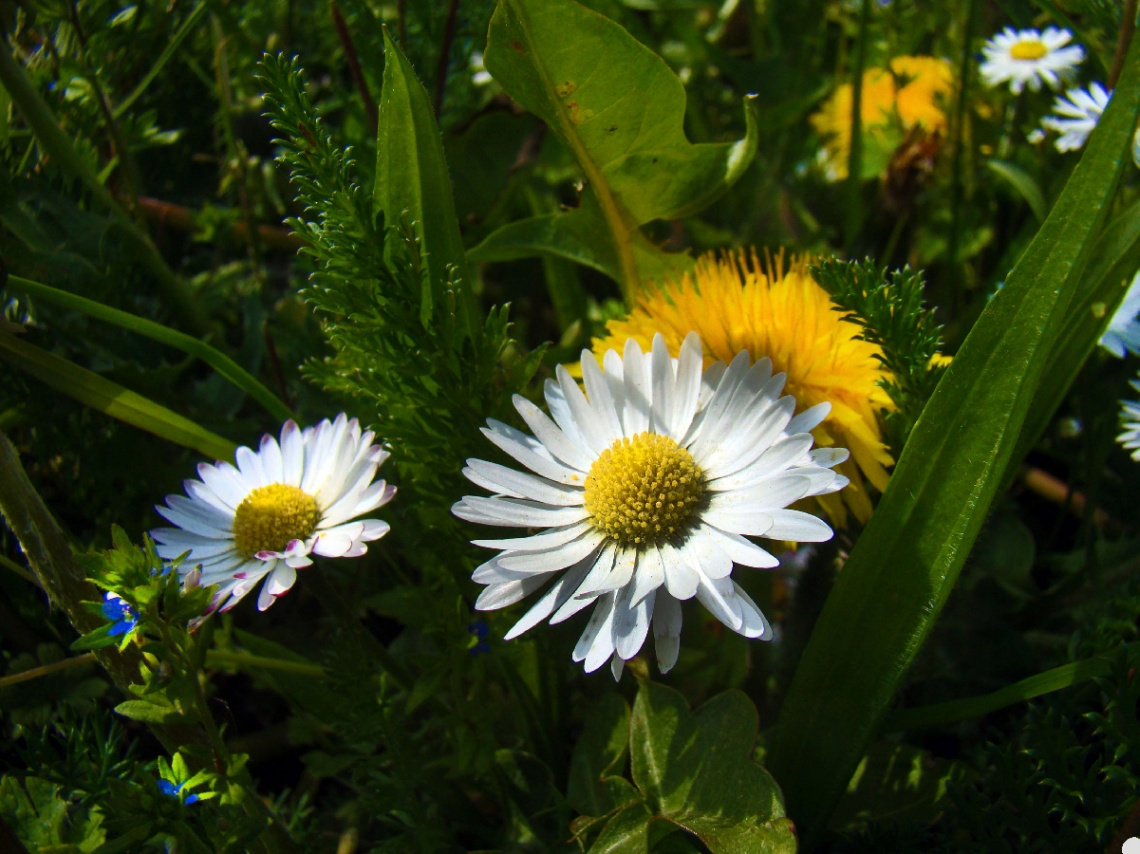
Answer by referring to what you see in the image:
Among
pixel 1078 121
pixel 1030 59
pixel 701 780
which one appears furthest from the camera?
pixel 1030 59

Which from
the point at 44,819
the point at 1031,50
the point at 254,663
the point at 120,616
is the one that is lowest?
the point at 44,819

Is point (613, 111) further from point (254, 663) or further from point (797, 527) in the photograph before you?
point (254, 663)

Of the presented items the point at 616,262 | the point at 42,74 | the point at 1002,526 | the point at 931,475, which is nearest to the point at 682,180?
the point at 616,262

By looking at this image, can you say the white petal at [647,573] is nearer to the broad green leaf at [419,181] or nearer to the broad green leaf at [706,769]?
the broad green leaf at [706,769]

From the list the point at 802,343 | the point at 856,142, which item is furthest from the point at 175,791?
the point at 856,142

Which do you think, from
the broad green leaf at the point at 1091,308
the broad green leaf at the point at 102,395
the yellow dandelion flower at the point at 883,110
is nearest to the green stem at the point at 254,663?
the broad green leaf at the point at 102,395

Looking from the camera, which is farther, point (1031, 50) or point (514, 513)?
point (1031, 50)

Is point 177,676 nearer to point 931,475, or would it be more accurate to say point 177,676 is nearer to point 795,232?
point 931,475
